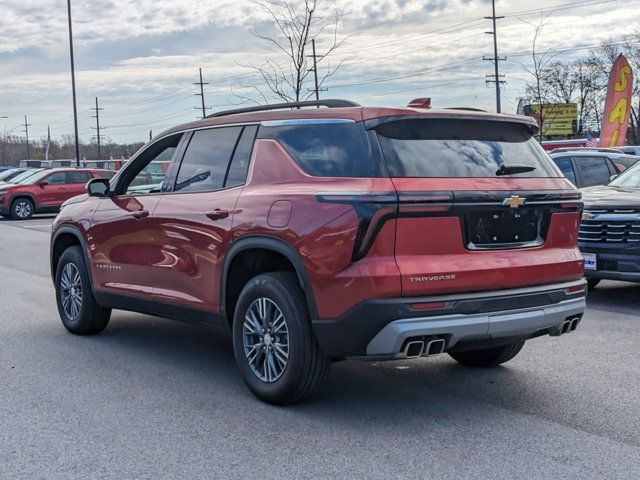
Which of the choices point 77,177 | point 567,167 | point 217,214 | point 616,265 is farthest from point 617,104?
point 217,214

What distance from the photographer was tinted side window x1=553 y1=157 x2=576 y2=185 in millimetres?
12930

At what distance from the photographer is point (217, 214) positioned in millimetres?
5578

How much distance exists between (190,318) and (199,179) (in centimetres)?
99

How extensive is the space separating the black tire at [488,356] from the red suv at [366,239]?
0.05 feet

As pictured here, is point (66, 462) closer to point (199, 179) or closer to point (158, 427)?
point (158, 427)

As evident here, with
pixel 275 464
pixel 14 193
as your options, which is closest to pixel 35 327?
pixel 275 464

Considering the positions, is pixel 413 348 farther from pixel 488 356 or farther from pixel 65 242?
pixel 65 242

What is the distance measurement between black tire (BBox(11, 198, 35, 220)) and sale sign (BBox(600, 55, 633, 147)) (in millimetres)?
24490

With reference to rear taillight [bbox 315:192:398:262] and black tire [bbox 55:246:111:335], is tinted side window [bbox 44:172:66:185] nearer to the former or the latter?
black tire [bbox 55:246:111:335]

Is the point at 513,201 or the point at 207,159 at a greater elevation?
the point at 207,159

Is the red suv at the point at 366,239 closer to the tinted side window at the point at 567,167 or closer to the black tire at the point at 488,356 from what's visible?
the black tire at the point at 488,356

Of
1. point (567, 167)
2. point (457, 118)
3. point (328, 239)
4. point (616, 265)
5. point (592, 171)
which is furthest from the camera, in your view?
point (592, 171)

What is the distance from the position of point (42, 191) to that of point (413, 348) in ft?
82.2

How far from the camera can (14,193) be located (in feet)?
88.7
